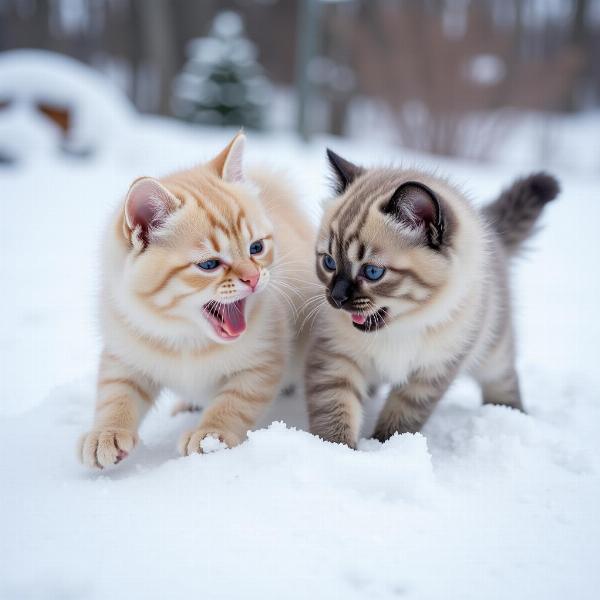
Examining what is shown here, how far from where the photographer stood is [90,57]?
48.8ft

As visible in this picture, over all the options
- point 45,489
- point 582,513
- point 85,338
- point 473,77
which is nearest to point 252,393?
point 45,489

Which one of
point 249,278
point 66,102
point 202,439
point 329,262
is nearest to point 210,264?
point 249,278

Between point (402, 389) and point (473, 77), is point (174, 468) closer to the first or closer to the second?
point (402, 389)

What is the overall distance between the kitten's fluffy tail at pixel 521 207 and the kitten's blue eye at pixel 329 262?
830mm

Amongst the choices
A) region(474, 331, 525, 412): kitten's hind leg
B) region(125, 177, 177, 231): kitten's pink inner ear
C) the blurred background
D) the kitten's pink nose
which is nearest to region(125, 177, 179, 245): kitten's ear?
region(125, 177, 177, 231): kitten's pink inner ear

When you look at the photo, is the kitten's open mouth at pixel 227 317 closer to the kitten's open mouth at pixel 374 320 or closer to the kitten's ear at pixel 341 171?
the kitten's open mouth at pixel 374 320

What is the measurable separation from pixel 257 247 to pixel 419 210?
505 millimetres

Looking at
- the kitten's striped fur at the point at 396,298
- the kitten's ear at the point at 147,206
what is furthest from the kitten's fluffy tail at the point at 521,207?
the kitten's ear at the point at 147,206

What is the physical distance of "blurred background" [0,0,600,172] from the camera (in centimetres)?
843

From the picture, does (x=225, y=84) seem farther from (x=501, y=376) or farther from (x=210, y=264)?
(x=210, y=264)

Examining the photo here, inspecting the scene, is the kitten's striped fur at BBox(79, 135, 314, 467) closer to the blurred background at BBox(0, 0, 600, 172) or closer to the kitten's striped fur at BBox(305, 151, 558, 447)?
the kitten's striped fur at BBox(305, 151, 558, 447)

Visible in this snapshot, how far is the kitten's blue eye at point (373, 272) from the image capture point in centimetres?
169

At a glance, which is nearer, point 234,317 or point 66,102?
point 234,317

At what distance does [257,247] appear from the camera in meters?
1.88
